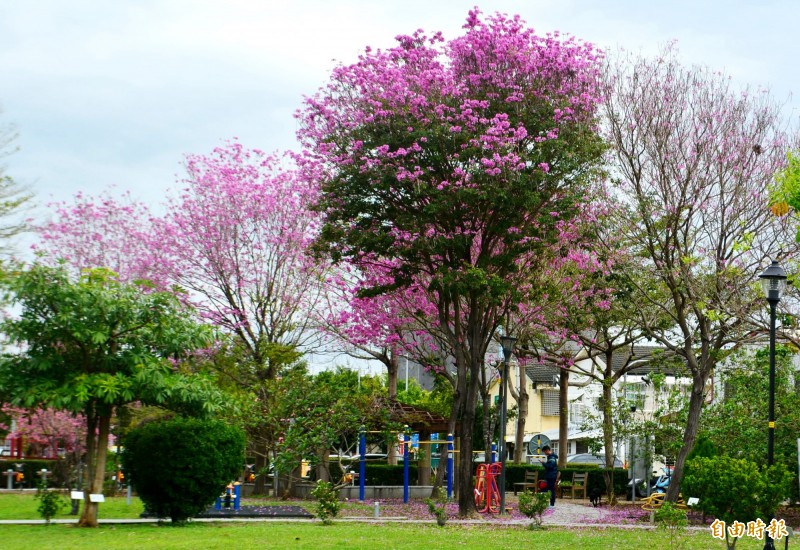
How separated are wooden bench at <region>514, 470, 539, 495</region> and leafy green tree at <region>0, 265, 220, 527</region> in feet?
56.8

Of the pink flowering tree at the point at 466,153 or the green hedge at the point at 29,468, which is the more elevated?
the pink flowering tree at the point at 466,153

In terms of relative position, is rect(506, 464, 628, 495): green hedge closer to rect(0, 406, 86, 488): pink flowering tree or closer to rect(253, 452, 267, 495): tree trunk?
rect(253, 452, 267, 495): tree trunk

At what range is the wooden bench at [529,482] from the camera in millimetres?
33531

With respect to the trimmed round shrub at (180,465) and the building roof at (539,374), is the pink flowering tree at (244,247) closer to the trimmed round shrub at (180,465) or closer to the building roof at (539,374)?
the trimmed round shrub at (180,465)

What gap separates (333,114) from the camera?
22547 millimetres

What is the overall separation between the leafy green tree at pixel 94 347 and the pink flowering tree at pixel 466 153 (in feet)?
17.0

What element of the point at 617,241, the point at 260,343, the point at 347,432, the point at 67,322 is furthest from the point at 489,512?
the point at 67,322

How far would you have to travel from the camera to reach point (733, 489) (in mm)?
13977

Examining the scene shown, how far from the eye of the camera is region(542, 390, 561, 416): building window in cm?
6194

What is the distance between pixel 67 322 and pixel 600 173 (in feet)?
36.9

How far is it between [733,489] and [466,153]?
29.5ft

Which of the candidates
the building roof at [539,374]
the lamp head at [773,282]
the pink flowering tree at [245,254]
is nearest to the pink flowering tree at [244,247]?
the pink flowering tree at [245,254]

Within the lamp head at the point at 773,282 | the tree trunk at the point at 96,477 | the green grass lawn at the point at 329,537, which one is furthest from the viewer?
the tree trunk at the point at 96,477

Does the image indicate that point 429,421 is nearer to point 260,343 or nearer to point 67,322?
point 260,343
